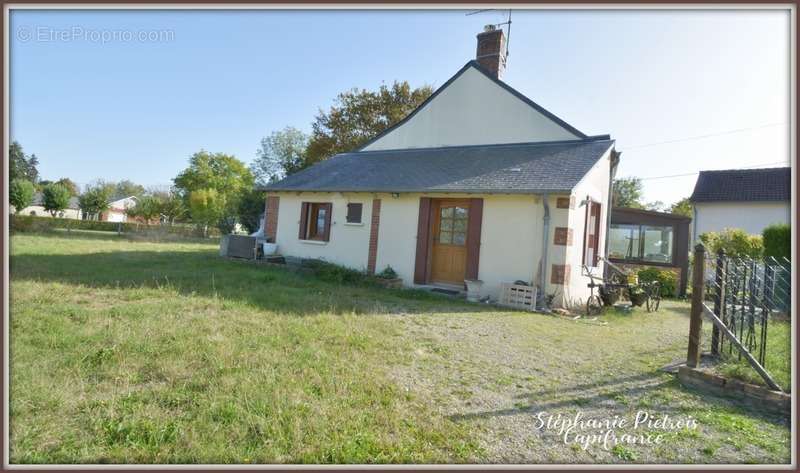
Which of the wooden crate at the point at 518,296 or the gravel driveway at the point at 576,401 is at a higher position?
the wooden crate at the point at 518,296

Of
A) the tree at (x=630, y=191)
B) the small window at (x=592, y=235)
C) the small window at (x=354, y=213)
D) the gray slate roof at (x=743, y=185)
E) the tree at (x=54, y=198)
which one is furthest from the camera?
the tree at (x=630, y=191)

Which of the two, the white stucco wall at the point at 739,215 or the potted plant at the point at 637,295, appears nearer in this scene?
the potted plant at the point at 637,295

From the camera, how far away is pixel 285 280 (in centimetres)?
972

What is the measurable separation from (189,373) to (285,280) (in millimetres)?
6070

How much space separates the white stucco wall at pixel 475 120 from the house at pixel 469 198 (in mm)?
35

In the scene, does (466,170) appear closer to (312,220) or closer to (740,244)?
(312,220)

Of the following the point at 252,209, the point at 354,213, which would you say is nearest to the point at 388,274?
the point at 354,213

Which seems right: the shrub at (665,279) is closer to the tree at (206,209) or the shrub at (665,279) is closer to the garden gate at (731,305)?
the garden gate at (731,305)

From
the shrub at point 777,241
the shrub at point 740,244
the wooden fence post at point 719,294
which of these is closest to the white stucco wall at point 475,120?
the shrub at point 777,241

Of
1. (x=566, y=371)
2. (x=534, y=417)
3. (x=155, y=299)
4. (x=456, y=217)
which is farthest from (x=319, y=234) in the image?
(x=534, y=417)

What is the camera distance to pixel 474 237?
1013 cm

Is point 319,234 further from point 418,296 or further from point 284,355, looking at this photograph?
point 284,355

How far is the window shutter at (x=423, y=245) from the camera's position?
10773 mm

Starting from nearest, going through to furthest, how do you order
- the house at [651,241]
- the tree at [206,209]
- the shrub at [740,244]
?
the shrub at [740,244] < the house at [651,241] < the tree at [206,209]
